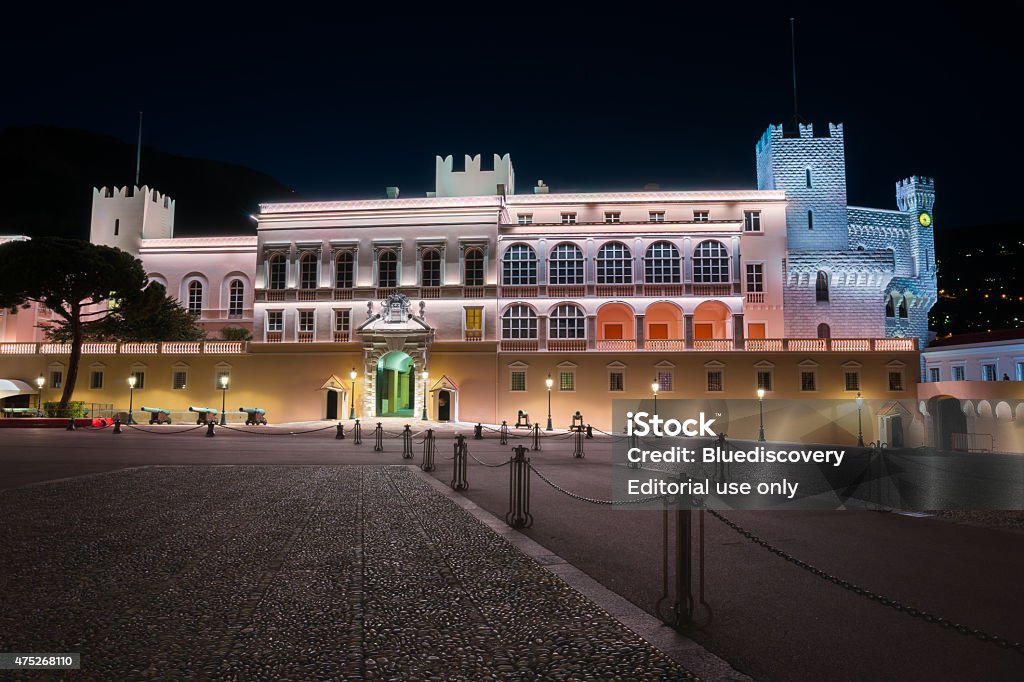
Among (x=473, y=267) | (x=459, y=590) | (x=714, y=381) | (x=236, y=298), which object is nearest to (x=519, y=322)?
(x=473, y=267)

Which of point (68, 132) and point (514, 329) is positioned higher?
point (68, 132)

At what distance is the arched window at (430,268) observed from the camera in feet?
143

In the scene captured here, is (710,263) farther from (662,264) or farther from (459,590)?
(459,590)

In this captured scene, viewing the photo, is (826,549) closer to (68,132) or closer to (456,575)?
(456,575)

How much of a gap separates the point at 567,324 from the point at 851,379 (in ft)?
55.3

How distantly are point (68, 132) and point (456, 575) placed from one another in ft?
586

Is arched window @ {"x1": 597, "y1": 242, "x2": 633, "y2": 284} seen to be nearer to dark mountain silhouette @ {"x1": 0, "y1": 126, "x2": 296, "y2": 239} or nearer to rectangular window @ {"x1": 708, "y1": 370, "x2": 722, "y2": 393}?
rectangular window @ {"x1": 708, "y1": 370, "x2": 722, "y2": 393}

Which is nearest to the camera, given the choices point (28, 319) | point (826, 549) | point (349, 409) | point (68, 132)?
point (826, 549)

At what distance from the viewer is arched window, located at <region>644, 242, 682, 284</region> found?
139 ft

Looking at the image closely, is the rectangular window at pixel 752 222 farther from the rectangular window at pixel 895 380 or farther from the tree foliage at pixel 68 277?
the tree foliage at pixel 68 277

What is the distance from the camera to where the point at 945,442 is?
118 feet

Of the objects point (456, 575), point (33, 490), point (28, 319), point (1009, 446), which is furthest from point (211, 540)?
point (28, 319)

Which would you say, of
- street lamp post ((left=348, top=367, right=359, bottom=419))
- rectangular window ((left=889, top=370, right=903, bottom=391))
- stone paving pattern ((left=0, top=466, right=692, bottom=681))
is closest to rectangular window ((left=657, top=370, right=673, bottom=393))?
rectangular window ((left=889, top=370, right=903, bottom=391))

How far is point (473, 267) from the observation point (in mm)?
43438
